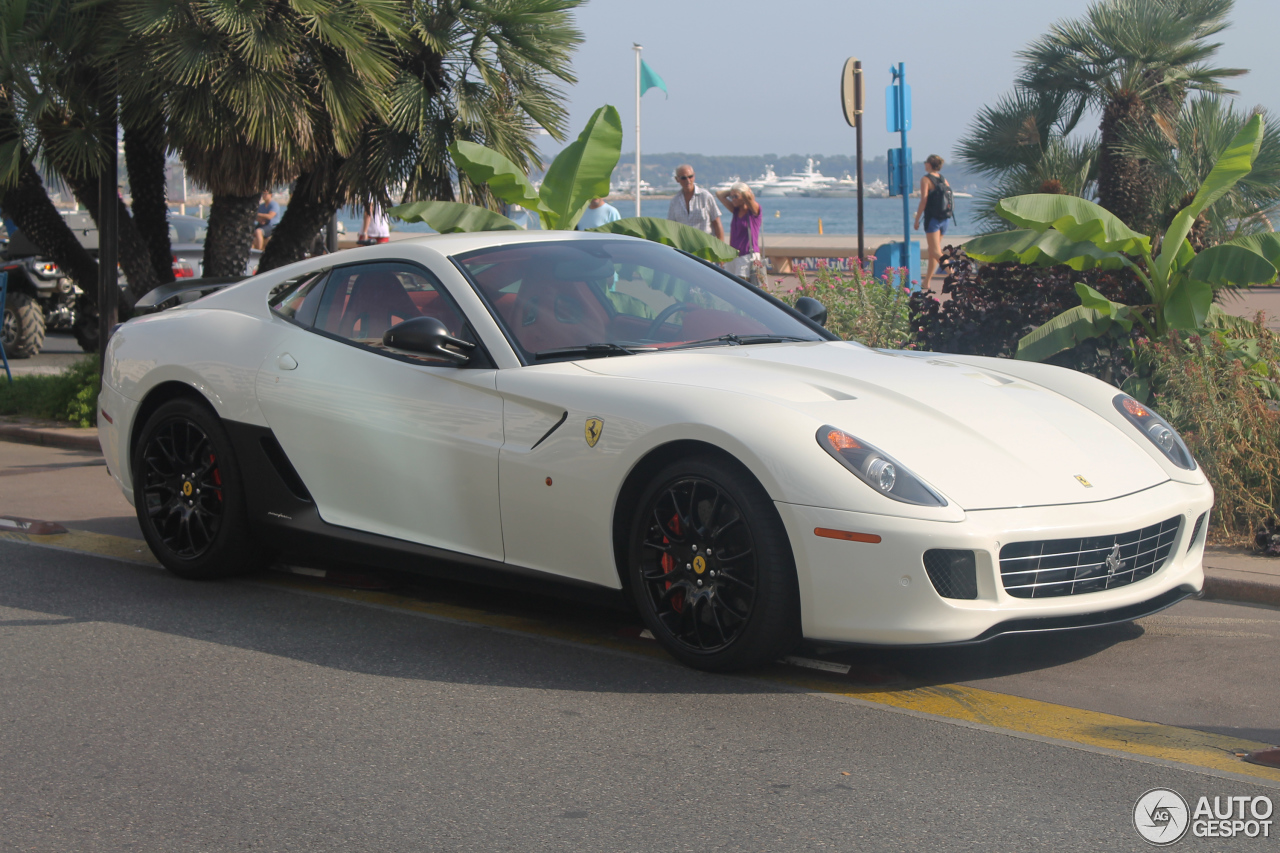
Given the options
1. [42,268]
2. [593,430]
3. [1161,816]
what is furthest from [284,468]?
[42,268]

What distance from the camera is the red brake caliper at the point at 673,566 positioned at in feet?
14.4

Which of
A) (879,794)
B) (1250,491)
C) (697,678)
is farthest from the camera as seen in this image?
(1250,491)

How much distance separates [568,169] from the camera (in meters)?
9.88

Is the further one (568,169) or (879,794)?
(568,169)

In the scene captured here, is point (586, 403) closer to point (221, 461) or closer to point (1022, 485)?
point (1022, 485)

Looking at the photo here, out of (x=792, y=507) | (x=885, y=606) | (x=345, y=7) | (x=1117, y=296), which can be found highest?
(x=345, y=7)

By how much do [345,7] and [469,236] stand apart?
16.5 ft

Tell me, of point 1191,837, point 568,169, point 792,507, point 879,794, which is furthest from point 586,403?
point 568,169

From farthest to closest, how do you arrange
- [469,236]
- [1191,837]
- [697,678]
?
[469,236] → [697,678] → [1191,837]

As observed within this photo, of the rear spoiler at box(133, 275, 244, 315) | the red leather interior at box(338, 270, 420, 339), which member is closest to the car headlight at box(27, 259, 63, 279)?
the rear spoiler at box(133, 275, 244, 315)

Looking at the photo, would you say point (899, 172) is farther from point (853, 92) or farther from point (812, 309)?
point (812, 309)

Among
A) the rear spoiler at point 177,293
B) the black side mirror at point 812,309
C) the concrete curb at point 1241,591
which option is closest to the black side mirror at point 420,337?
the black side mirror at point 812,309

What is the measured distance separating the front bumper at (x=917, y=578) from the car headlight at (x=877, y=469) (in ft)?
0.29

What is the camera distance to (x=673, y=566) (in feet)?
14.5
